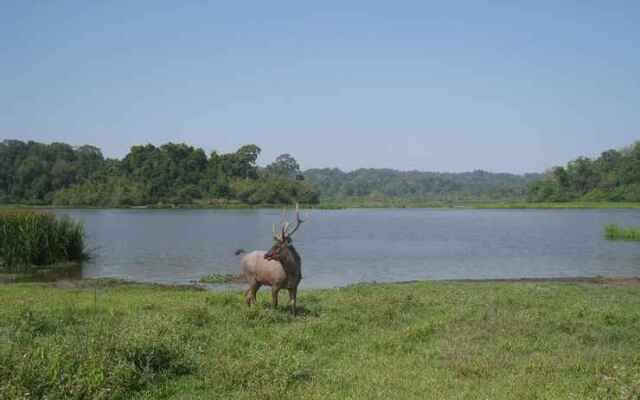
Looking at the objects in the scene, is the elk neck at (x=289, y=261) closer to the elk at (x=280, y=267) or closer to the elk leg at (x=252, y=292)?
the elk at (x=280, y=267)

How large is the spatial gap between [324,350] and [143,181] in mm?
139903

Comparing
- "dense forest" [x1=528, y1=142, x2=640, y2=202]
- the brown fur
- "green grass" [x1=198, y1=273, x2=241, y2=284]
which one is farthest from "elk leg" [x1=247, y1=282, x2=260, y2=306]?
"dense forest" [x1=528, y1=142, x2=640, y2=202]

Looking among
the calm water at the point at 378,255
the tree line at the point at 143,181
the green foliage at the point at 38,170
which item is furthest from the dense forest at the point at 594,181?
the green foliage at the point at 38,170

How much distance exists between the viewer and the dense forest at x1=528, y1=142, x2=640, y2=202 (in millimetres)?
141500

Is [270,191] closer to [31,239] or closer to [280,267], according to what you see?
[31,239]

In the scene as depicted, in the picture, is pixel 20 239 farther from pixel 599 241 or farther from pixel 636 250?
pixel 599 241

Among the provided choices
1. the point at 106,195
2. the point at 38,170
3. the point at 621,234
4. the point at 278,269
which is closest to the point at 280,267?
the point at 278,269

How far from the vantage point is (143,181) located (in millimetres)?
144625

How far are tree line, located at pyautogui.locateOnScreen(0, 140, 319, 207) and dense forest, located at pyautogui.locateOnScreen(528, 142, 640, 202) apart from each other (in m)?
58.4

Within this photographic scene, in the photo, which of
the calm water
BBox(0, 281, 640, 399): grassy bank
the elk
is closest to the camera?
BBox(0, 281, 640, 399): grassy bank

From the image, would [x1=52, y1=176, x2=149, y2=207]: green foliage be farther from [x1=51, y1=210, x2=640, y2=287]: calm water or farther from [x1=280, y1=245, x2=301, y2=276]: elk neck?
[x1=280, y1=245, x2=301, y2=276]: elk neck

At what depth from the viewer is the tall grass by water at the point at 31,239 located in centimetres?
2947

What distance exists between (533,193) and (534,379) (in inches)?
6198

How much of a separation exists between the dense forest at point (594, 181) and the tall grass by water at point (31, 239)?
431 ft
